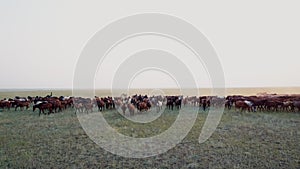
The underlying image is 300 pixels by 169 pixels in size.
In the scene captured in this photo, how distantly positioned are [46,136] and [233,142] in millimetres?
7426

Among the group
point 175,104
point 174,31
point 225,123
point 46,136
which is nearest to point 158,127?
point 225,123

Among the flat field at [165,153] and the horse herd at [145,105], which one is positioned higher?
the horse herd at [145,105]

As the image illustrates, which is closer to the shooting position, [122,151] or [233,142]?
[122,151]

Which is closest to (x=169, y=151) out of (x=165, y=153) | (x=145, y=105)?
(x=165, y=153)

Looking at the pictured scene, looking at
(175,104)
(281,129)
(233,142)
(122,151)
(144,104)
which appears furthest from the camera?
(175,104)

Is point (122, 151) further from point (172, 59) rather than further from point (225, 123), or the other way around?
point (172, 59)

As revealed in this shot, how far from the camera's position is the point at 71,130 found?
12.8 metres

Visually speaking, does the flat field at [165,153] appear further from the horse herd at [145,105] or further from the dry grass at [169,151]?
the horse herd at [145,105]

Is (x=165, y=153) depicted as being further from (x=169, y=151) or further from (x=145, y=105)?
(x=145, y=105)

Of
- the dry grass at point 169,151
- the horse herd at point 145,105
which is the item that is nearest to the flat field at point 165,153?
the dry grass at point 169,151

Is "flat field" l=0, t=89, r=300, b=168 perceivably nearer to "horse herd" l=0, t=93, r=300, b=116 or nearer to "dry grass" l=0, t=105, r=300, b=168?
"dry grass" l=0, t=105, r=300, b=168

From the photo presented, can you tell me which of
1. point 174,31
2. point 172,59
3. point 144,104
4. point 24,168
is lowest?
point 24,168

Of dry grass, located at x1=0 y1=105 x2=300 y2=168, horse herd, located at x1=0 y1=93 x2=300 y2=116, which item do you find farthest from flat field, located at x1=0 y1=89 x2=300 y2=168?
horse herd, located at x1=0 y1=93 x2=300 y2=116

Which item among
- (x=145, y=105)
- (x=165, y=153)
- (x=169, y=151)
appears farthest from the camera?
(x=145, y=105)
